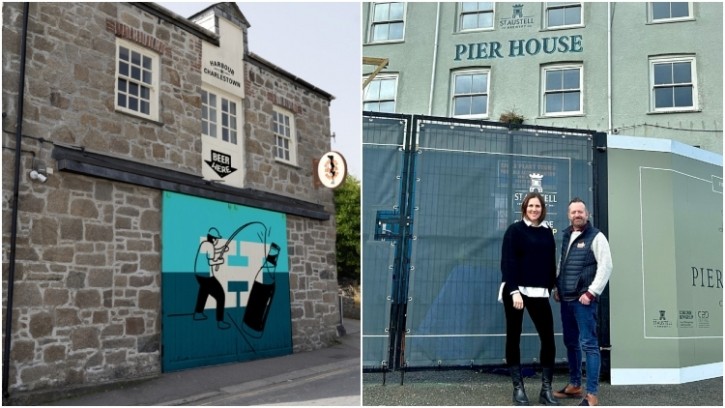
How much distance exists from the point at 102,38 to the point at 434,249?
5.63 meters

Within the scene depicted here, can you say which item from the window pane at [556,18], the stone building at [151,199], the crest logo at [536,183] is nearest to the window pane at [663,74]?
the window pane at [556,18]

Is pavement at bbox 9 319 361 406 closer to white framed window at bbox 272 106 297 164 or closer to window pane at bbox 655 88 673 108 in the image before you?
white framed window at bbox 272 106 297 164

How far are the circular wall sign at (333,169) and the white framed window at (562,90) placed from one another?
536cm

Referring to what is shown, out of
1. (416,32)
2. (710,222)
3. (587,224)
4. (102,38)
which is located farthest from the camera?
(416,32)

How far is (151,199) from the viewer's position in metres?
8.69

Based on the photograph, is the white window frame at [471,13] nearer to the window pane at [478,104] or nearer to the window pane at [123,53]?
the window pane at [478,104]

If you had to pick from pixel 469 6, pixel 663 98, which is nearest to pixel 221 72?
pixel 469 6

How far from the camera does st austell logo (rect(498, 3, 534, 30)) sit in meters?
13.7

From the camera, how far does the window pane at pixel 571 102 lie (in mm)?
13320

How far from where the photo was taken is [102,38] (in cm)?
832

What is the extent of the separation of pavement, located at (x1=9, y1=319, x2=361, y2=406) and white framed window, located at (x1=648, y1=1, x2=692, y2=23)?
31.2 ft

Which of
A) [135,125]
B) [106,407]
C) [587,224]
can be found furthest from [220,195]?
[587,224]

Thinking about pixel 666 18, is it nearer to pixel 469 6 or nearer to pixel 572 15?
pixel 572 15

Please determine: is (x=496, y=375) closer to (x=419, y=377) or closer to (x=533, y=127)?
(x=419, y=377)
